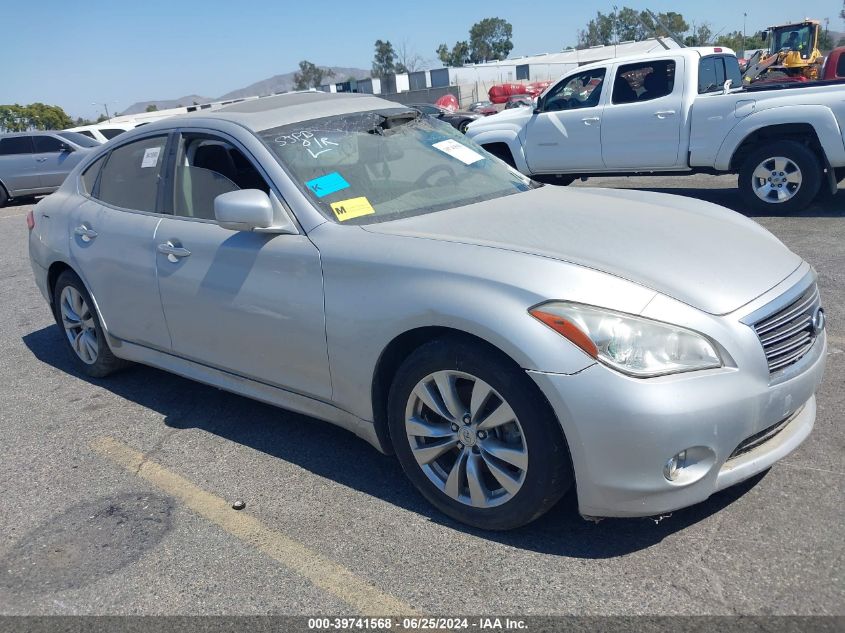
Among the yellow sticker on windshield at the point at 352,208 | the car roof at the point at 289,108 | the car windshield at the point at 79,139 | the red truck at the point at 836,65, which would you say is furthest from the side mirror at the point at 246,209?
the car windshield at the point at 79,139

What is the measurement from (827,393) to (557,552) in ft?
6.46

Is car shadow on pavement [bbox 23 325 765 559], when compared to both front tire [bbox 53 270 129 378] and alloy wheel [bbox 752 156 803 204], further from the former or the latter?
alloy wheel [bbox 752 156 803 204]

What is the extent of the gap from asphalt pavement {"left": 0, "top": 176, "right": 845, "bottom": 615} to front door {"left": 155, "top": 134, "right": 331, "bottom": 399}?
492 millimetres

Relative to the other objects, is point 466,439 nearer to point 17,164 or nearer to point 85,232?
point 85,232

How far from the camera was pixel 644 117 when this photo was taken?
9445mm

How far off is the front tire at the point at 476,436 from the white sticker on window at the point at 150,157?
2.27 meters

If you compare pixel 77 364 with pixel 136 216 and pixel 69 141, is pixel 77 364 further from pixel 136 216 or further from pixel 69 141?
pixel 69 141

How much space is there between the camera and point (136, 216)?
4.47m

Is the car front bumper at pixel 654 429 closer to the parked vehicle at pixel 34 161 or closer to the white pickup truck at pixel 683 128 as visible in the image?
the white pickup truck at pixel 683 128

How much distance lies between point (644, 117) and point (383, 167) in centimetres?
643

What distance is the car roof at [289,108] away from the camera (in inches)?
159

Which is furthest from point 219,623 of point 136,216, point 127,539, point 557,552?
point 136,216

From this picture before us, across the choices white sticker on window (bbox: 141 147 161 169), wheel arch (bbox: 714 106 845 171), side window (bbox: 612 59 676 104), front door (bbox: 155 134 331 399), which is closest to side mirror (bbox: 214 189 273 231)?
front door (bbox: 155 134 331 399)

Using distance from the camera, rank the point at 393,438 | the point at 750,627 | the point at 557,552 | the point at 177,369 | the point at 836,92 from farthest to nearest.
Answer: the point at 836,92 < the point at 177,369 < the point at 393,438 < the point at 557,552 < the point at 750,627
